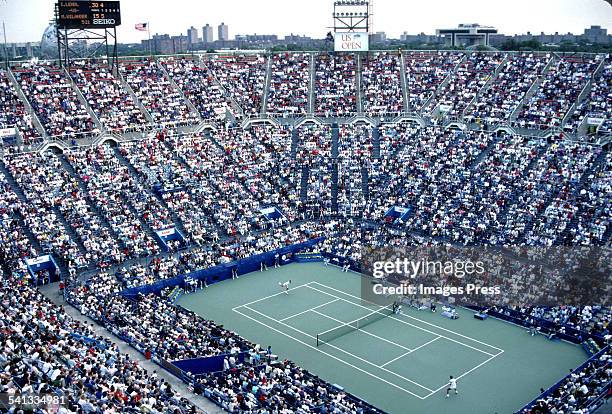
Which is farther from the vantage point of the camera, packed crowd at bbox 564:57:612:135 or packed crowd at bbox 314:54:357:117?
packed crowd at bbox 314:54:357:117

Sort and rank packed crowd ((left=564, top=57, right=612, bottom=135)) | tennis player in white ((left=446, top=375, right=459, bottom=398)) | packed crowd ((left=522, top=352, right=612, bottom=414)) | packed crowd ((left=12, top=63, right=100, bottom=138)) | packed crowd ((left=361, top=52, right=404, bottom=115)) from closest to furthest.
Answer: packed crowd ((left=522, top=352, right=612, bottom=414)), tennis player in white ((left=446, top=375, right=459, bottom=398)), packed crowd ((left=564, top=57, right=612, bottom=135)), packed crowd ((left=12, top=63, right=100, bottom=138)), packed crowd ((left=361, top=52, right=404, bottom=115))

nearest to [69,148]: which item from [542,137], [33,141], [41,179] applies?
[33,141]

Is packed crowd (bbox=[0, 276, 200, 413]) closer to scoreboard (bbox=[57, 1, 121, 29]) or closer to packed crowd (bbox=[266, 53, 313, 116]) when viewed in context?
scoreboard (bbox=[57, 1, 121, 29])

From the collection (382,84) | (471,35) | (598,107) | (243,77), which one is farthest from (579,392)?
(471,35)

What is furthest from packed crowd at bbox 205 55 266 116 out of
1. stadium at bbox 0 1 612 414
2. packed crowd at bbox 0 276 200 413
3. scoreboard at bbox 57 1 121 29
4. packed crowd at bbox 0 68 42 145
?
packed crowd at bbox 0 276 200 413

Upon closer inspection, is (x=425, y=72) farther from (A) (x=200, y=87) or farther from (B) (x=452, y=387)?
(B) (x=452, y=387)
